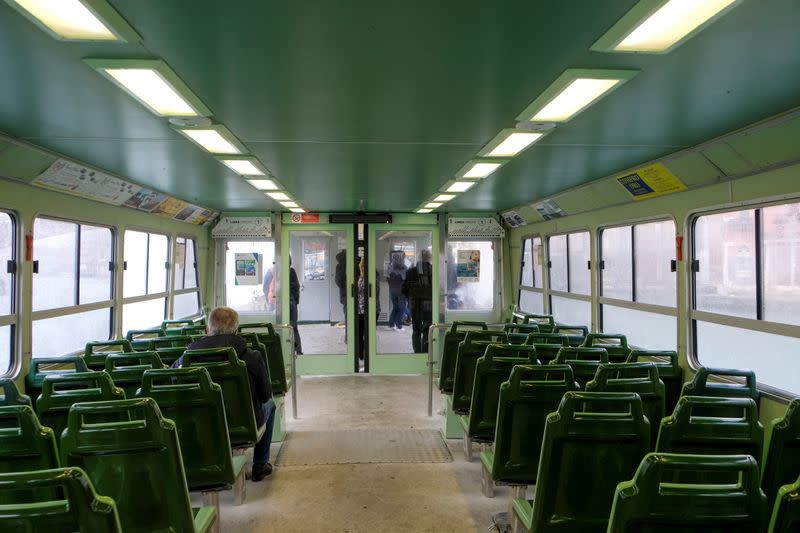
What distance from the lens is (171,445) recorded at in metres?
2.13

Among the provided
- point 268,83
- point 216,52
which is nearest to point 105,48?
point 216,52

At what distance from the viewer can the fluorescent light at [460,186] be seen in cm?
585

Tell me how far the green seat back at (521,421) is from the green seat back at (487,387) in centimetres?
62

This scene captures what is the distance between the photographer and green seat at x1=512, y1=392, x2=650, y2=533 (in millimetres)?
2188

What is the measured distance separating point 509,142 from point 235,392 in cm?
258

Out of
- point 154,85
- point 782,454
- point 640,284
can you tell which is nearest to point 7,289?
point 154,85

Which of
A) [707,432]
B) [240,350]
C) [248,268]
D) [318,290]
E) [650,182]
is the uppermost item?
[650,182]

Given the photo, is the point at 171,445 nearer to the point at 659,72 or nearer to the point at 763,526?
the point at 763,526

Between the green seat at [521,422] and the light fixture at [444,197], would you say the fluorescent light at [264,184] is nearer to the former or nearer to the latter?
the light fixture at [444,197]

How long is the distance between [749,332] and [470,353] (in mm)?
2166

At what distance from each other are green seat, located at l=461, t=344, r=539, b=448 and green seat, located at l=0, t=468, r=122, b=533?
2529 millimetres

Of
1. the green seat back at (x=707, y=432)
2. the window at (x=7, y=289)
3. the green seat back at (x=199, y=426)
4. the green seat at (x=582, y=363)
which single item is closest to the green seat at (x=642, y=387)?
the green seat at (x=582, y=363)

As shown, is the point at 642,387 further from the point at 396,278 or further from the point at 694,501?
the point at 396,278

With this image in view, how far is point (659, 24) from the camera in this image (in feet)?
6.28
